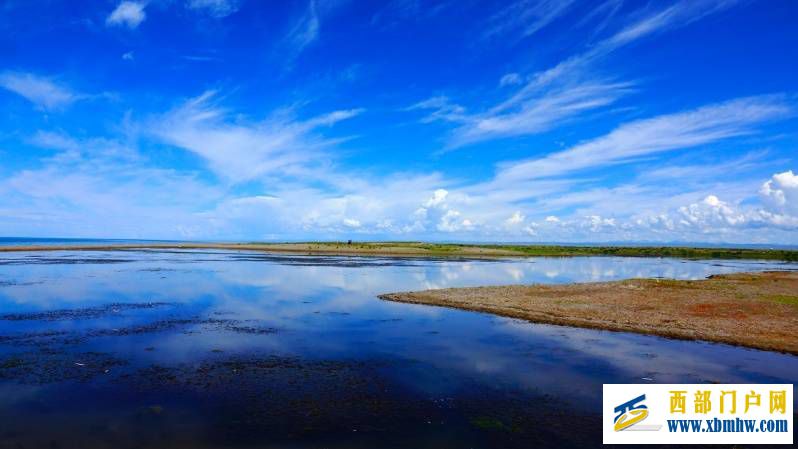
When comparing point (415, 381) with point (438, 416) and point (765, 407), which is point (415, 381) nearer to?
point (438, 416)

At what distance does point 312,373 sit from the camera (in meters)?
17.3

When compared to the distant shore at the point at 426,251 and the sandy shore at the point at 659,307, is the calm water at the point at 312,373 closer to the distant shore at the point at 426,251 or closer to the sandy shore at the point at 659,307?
the sandy shore at the point at 659,307

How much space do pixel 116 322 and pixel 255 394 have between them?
1505 centimetres

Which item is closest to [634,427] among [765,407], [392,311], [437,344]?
[765,407]

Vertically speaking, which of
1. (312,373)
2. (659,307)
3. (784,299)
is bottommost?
(312,373)

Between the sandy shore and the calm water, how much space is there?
214 centimetres

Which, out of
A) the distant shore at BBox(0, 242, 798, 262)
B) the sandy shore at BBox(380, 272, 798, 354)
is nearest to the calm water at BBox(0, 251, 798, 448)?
the sandy shore at BBox(380, 272, 798, 354)

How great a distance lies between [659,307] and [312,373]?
25.5 meters

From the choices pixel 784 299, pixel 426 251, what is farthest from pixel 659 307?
pixel 426 251

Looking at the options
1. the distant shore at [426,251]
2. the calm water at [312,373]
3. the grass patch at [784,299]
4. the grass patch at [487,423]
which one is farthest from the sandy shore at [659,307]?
the distant shore at [426,251]

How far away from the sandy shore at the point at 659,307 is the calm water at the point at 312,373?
2136 millimetres

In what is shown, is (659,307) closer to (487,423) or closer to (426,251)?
(487,423)

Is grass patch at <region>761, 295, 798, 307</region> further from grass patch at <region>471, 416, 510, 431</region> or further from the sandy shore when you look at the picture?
grass patch at <region>471, 416, 510, 431</region>

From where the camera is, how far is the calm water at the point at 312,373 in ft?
40.5
